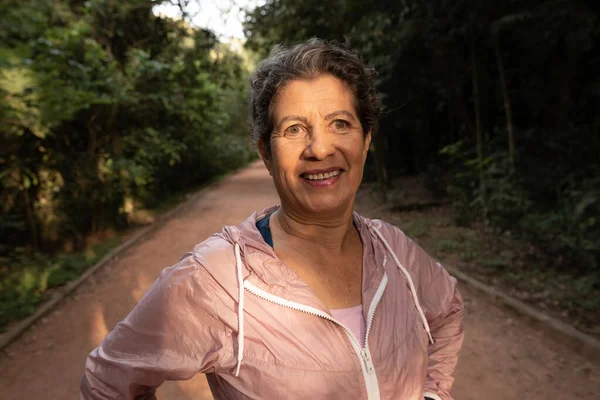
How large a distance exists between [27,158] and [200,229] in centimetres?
412

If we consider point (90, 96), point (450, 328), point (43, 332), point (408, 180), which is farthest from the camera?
point (408, 180)

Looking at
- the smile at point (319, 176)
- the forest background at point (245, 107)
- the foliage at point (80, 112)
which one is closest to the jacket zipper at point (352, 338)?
the smile at point (319, 176)

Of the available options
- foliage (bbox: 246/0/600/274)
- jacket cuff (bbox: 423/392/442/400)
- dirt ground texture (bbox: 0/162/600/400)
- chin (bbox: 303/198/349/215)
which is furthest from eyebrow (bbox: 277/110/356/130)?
foliage (bbox: 246/0/600/274)

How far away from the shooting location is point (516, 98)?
11812 mm

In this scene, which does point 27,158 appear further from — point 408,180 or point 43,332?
point 408,180

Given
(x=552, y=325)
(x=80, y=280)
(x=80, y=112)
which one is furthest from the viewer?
(x=80, y=112)

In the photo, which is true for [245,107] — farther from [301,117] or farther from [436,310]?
[436,310]

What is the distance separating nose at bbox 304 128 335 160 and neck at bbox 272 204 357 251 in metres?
0.25

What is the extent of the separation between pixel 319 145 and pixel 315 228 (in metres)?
0.34

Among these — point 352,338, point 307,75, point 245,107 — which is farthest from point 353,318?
point 245,107

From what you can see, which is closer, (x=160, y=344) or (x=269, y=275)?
(x=160, y=344)

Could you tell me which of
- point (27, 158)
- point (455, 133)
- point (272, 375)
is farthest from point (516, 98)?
point (272, 375)

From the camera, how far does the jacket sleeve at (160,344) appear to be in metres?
1.29

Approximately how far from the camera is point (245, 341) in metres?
1.32
